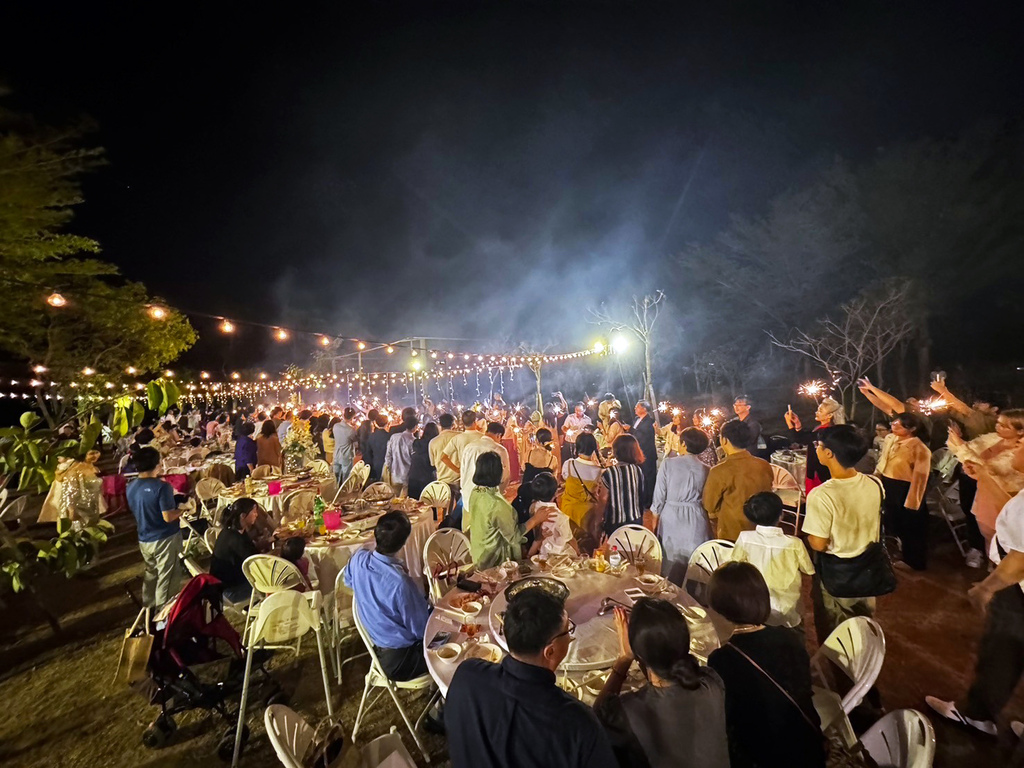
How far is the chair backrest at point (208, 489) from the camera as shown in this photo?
23.0 feet

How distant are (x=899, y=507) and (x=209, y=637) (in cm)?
667

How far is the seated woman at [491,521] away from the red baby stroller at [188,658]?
1.83 metres

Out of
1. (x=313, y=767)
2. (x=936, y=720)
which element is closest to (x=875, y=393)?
(x=936, y=720)

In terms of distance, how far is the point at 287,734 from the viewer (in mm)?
1962

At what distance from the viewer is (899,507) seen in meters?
5.27

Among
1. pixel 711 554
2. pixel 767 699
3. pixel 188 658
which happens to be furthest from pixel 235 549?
pixel 767 699

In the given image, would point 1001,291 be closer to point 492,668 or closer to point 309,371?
point 492,668

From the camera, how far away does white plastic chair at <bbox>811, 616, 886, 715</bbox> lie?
236cm

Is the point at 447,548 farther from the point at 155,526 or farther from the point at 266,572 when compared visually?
the point at 155,526

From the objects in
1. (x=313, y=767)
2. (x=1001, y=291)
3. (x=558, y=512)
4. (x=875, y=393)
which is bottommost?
(x=313, y=767)

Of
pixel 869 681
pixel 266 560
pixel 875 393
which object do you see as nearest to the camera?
pixel 869 681

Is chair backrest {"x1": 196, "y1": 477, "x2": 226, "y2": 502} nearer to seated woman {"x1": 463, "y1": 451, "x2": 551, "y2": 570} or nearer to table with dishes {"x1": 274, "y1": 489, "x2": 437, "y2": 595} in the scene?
table with dishes {"x1": 274, "y1": 489, "x2": 437, "y2": 595}

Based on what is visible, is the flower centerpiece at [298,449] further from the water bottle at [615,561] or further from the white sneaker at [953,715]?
the white sneaker at [953,715]

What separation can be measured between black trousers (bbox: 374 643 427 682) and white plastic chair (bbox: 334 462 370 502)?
3997 millimetres
